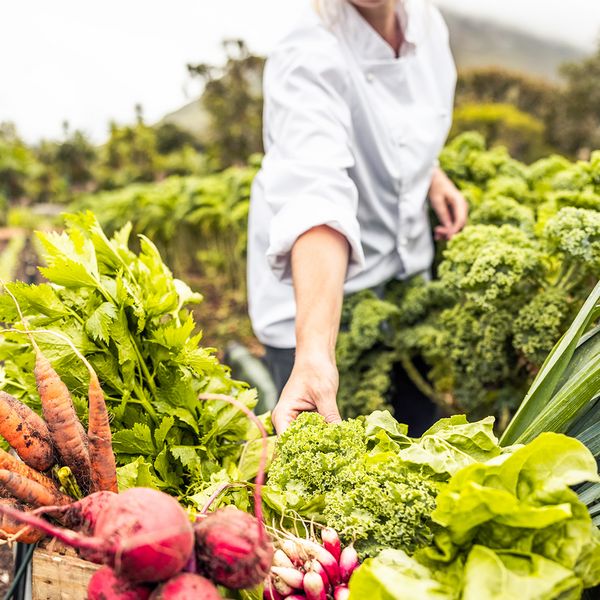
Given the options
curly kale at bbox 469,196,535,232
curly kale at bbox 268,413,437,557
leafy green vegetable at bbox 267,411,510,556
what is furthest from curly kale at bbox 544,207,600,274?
curly kale at bbox 268,413,437,557

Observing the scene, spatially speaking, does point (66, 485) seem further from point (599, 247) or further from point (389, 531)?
point (599, 247)

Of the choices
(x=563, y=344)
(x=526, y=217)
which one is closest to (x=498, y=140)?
(x=526, y=217)

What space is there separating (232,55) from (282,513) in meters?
10.8

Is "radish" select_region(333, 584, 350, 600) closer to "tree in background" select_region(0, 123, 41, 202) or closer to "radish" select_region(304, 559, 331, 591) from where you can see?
"radish" select_region(304, 559, 331, 591)

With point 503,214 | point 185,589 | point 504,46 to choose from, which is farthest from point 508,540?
point 504,46

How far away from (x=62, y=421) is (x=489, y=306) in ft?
5.13

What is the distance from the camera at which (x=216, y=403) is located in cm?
172

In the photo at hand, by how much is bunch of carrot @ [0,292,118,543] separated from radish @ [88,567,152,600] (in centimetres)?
32

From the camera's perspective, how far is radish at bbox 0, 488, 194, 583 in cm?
90

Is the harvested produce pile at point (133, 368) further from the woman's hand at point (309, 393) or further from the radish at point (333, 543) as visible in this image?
the radish at point (333, 543)

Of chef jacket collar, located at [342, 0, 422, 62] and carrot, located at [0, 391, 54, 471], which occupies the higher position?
chef jacket collar, located at [342, 0, 422, 62]

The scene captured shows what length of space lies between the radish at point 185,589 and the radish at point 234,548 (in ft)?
0.11

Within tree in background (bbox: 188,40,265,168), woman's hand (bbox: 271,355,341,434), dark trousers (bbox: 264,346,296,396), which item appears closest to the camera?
woman's hand (bbox: 271,355,341,434)

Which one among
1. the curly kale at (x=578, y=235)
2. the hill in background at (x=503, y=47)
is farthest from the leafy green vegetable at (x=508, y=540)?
the hill in background at (x=503, y=47)
